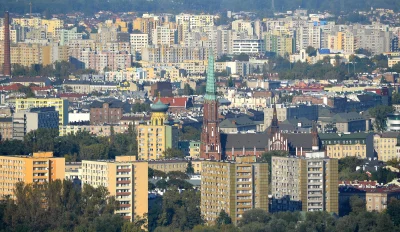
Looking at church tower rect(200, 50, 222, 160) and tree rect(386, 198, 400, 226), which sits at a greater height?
church tower rect(200, 50, 222, 160)

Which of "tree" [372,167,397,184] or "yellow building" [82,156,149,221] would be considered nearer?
"yellow building" [82,156,149,221]

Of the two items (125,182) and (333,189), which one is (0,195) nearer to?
(125,182)

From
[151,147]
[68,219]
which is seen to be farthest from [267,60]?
[68,219]

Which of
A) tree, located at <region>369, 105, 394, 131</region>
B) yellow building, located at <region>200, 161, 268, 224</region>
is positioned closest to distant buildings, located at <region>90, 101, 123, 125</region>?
tree, located at <region>369, 105, 394, 131</region>

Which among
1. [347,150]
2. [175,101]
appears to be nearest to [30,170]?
[347,150]

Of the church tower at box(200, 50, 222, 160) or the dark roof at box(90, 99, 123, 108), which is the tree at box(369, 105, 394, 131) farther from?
the church tower at box(200, 50, 222, 160)

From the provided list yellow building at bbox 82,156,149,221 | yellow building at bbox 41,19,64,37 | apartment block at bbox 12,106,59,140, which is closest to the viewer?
yellow building at bbox 82,156,149,221

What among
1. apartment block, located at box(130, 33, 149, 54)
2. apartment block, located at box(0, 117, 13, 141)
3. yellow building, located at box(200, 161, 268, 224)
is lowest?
yellow building, located at box(200, 161, 268, 224)
